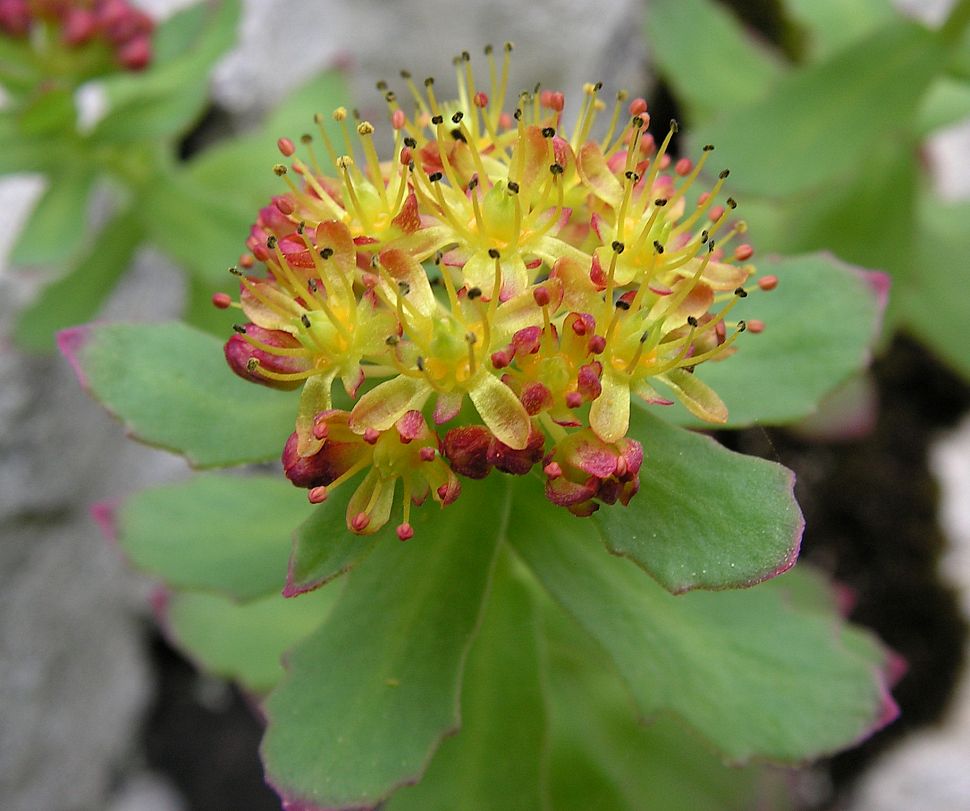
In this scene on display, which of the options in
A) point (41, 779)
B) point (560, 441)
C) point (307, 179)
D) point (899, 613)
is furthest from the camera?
point (899, 613)

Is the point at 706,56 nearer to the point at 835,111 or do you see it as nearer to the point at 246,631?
the point at 835,111

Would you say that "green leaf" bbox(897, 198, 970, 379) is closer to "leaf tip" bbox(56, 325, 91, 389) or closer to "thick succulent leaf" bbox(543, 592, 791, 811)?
"thick succulent leaf" bbox(543, 592, 791, 811)

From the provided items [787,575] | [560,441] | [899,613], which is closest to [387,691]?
[560,441]

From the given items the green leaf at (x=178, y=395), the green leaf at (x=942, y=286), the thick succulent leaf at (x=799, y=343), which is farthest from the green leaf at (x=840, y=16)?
the green leaf at (x=178, y=395)

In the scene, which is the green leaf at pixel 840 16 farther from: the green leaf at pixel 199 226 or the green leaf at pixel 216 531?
the green leaf at pixel 216 531

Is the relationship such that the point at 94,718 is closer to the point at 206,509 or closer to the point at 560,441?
the point at 206,509

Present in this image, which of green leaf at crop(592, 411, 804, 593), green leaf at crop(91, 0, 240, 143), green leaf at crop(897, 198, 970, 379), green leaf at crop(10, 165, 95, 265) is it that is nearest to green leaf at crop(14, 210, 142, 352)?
green leaf at crop(10, 165, 95, 265)

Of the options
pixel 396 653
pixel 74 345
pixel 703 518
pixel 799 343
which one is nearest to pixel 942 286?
pixel 799 343
